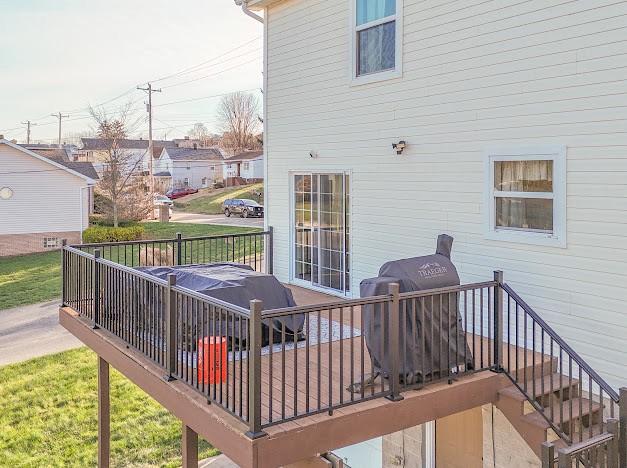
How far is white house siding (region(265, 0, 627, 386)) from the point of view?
4816mm

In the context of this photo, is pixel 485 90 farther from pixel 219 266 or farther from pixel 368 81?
pixel 219 266

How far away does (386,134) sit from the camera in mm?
7090

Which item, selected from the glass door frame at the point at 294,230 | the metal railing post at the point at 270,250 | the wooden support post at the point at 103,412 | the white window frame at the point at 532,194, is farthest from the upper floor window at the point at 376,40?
the wooden support post at the point at 103,412

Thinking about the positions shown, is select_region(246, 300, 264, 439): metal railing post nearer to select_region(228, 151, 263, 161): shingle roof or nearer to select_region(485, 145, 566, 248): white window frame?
select_region(485, 145, 566, 248): white window frame

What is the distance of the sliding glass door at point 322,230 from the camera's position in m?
8.12

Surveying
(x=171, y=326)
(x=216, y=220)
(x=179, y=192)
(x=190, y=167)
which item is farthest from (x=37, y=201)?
(x=190, y=167)

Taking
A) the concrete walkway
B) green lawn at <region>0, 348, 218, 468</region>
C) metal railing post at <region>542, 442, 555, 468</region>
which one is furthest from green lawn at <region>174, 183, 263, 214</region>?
metal railing post at <region>542, 442, 555, 468</region>

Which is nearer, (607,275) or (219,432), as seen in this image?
(219,432)

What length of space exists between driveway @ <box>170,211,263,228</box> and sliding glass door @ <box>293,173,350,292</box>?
21.0 meters

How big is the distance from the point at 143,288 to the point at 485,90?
398cm

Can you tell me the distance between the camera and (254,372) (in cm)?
366

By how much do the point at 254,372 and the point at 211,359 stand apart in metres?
0.93

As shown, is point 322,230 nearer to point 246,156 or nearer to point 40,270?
point 40,270

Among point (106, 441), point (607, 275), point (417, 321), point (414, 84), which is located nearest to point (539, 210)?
point (607, 275)
